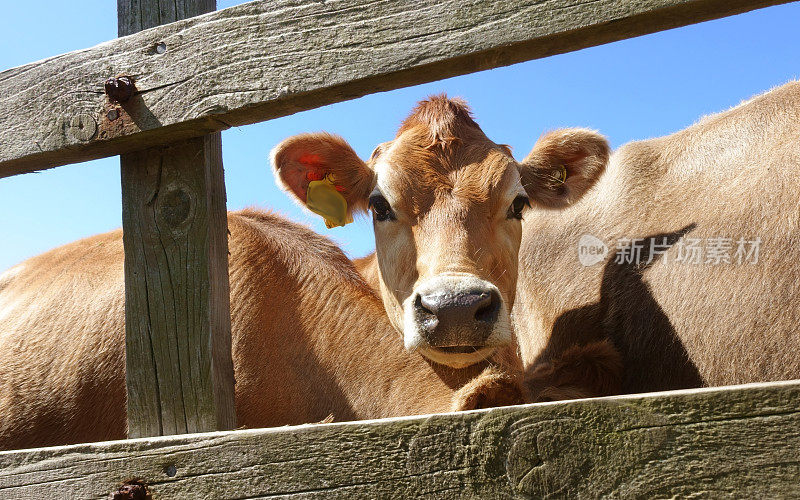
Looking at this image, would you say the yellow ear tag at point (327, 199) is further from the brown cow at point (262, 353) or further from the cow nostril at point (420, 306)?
the cow nostril at point (420, 306)

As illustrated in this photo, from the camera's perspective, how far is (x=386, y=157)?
446 cm

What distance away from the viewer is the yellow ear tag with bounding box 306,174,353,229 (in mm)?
4641

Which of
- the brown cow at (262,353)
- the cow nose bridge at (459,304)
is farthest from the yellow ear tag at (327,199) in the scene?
the cow nose bridge at (459,304)

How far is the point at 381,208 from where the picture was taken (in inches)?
167

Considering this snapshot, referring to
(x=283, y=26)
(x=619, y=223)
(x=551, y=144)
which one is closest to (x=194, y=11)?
(x=283, y=26)

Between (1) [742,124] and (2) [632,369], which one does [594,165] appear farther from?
(2) [632,369]

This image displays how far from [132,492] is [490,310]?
5.80ft

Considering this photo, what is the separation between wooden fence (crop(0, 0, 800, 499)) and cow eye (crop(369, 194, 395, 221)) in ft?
5.73

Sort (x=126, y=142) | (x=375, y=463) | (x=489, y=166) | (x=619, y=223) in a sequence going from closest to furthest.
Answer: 1. (x=375, y=463)
2. (x=126, y=142)
3. (x=489, y=166)
4. (x=619, y=223)

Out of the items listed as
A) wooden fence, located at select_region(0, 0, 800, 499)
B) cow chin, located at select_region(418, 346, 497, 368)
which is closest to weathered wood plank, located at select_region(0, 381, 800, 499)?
wooden fence, located at select_region(0, 0, 800, 499)

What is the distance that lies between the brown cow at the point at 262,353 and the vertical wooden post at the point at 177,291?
147 cm

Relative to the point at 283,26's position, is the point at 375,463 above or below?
below

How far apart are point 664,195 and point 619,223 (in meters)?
0.33

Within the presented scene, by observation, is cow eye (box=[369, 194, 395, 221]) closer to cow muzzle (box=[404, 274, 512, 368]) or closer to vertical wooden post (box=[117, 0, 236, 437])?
cow muzzle (box=[404, 274, 512, 368])
